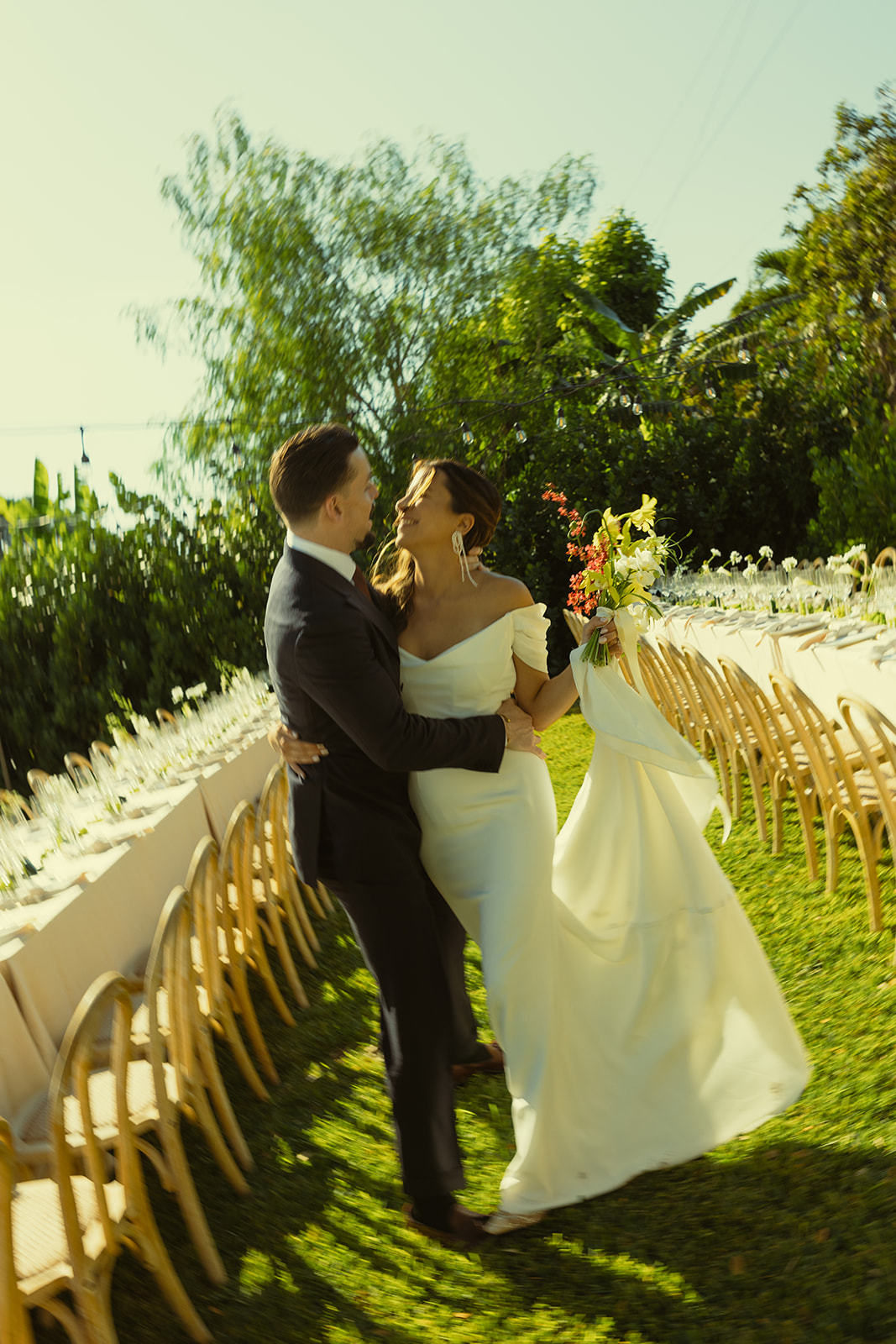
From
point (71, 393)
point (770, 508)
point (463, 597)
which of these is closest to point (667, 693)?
point (463, 597)

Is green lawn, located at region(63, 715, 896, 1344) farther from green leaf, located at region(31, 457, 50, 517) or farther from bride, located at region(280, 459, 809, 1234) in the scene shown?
green leaf, located at region(31, 457, 50, 517)

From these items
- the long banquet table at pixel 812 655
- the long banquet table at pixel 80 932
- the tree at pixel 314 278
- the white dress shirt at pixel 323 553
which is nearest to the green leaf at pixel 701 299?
the tree at pixel 314 278

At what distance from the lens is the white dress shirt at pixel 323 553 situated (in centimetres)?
265

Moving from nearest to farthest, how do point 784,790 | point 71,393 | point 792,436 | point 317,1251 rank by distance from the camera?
point 317,1251 < point 784,790 < point 792,436 < point 71,393

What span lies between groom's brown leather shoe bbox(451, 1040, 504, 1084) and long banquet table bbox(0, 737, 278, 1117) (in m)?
1.32

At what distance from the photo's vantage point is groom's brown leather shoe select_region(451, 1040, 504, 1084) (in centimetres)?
379

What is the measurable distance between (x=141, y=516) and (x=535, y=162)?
12636 millimetres

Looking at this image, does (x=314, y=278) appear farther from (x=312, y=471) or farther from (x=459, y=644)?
(x=312, y=471)

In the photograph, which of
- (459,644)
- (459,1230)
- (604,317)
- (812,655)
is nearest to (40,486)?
(604,317)

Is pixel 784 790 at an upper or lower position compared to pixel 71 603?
lower

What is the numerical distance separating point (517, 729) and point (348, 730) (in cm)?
66

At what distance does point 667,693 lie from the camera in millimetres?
8203

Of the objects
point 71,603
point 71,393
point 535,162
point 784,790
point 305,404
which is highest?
point 535,162

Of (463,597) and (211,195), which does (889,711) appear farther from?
(211,195)
